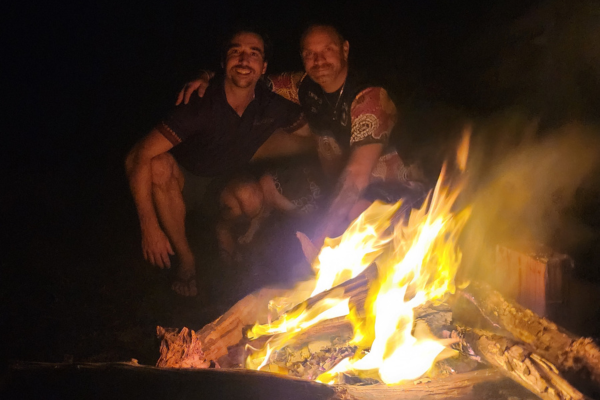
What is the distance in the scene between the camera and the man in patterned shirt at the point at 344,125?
12.6 feet

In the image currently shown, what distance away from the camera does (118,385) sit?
8.46ft

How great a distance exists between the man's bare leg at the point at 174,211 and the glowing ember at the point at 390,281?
81 centimetres

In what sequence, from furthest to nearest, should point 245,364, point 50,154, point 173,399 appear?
point 50,154 < point 245,364 < point 173,399

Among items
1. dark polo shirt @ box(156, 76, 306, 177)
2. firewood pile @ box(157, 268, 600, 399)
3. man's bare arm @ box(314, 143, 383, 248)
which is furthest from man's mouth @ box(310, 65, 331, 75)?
firewood pile @ box(157, 268, 600, 399)

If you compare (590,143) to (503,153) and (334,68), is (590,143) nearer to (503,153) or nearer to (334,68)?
(503,153)

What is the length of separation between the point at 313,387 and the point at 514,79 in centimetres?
304

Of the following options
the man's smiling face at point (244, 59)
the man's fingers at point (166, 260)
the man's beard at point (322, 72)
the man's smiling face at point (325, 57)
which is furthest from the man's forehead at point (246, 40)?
the man's fingers at point (166, 260)

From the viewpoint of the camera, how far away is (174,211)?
3.82m

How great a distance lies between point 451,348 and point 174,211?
7.95 feet

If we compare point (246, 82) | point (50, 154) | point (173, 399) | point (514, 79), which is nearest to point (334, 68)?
point (246, 82)

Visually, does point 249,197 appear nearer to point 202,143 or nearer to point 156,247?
point 202,143

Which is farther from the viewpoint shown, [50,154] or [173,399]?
[50,154]

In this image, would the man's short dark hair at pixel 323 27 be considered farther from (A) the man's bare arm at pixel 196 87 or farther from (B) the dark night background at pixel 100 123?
(A) the man's bare arm at pixel 196 87

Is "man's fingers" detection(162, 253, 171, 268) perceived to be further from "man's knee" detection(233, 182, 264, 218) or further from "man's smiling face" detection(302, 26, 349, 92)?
"man's smiling face" detection(302, 26, 349, 92)
